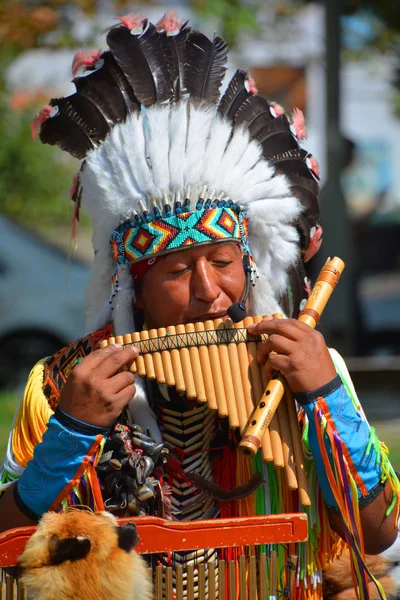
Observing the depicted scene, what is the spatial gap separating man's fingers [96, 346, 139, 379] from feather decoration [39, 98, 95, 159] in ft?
2.52

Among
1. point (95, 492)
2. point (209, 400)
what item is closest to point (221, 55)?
point (209, 400)

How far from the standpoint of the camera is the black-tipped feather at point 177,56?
3057mm

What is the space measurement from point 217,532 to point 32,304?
21.5 feet

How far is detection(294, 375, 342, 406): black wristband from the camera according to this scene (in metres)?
2.54

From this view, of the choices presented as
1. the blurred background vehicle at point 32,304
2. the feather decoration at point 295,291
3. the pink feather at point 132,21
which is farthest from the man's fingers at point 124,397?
the blurred background vehicle at point 32,304

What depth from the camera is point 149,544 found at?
246 centimetres

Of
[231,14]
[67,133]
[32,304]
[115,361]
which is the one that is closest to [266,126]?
[67,133]

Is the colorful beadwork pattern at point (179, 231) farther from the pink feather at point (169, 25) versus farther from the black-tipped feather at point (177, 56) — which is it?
the pink feather at point (169, 25)

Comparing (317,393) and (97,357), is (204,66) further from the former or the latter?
(317,393)

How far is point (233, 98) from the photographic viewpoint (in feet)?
10.1

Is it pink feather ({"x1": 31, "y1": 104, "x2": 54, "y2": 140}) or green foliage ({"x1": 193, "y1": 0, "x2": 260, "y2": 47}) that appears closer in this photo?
pink feather ({"x1": 31, "y1": 104, "x2": 54, "y2": 140})

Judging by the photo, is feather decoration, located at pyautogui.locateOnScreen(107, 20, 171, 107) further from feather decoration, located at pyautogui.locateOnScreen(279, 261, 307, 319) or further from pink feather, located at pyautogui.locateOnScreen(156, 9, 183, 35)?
feather decoration, located at pyautogui.locateOnScreen(279, 261, 307, 319)

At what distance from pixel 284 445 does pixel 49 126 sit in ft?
4.28

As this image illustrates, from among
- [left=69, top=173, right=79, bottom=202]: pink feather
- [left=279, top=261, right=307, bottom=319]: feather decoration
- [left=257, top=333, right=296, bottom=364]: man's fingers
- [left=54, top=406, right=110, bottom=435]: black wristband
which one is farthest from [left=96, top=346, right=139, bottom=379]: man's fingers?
[left=69, top=173, right=79, bottom=202]: pink feather
